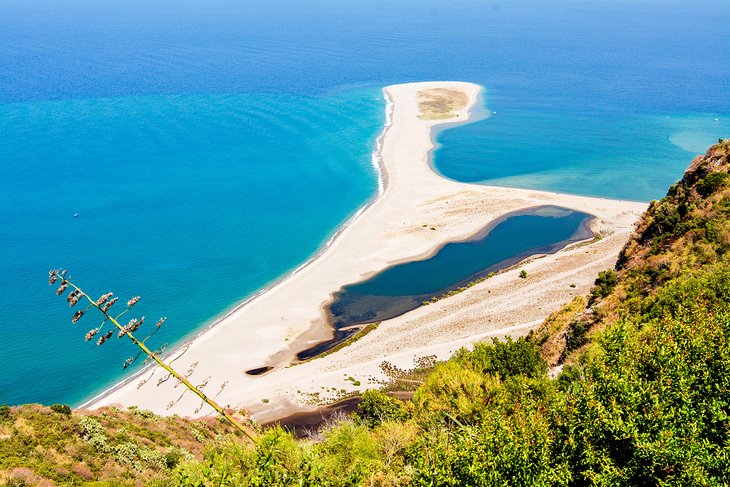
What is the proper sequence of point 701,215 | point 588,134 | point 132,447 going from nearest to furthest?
point 132,447 → point 701,215 → point 588,134

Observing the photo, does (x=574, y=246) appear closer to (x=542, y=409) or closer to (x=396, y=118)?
(x=542, y=409)

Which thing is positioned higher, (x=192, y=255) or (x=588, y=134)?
(x=588, y=134)

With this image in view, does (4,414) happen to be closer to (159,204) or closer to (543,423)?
(543,423)

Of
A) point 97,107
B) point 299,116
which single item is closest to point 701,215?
point 299,116

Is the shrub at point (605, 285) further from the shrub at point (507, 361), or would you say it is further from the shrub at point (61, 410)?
the shrub at point (61, 410)

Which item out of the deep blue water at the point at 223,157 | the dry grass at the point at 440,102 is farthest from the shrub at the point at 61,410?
the dry grass at the point at 440,102

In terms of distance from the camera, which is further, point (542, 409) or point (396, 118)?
point (396, 118)

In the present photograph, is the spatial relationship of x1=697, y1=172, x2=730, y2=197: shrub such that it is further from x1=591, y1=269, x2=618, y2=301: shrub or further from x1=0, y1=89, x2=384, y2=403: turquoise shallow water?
x1=0, y1=89, x2=384, y2=403: turquoise shallow water

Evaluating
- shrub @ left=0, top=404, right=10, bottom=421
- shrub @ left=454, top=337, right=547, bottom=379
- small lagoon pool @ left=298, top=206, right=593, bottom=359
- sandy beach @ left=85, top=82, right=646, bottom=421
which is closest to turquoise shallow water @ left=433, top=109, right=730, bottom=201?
sandy beach @ left=85, top=82, right=646, bottom=421
